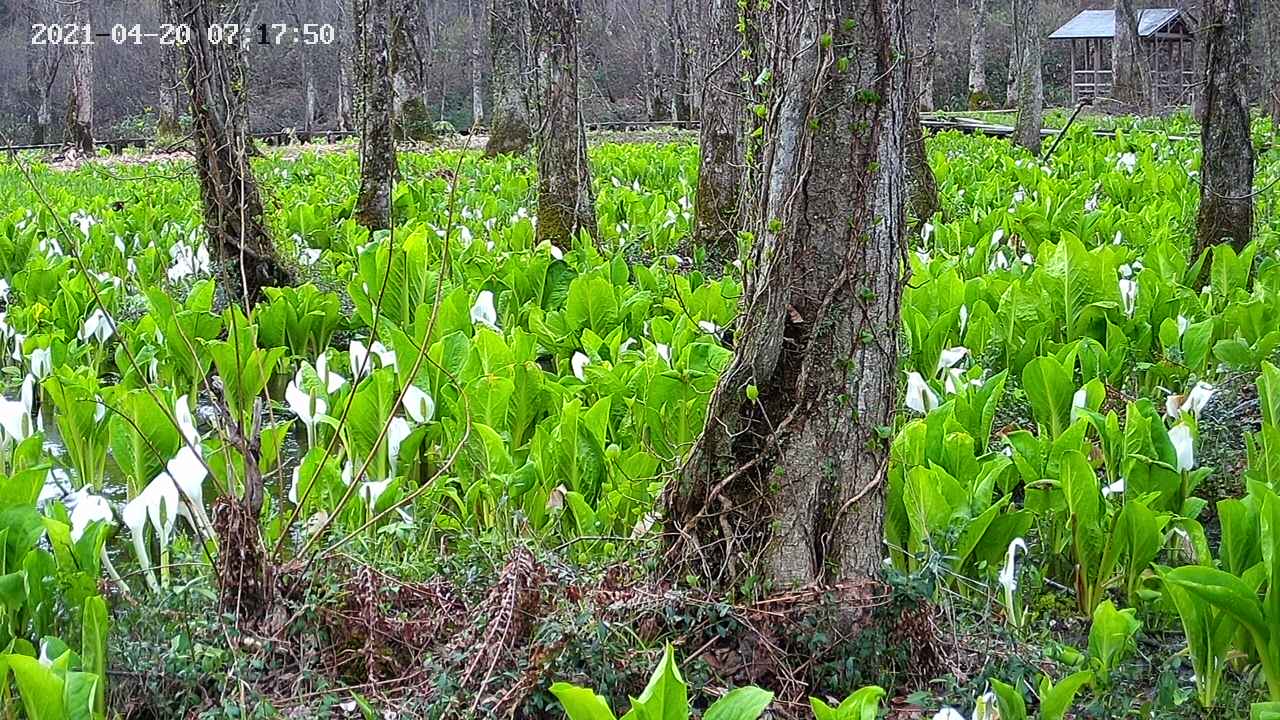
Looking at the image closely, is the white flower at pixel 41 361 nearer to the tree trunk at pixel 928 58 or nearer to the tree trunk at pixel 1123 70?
the tree trunk at pixel 928 58

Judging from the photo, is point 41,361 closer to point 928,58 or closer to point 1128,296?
point 928,58

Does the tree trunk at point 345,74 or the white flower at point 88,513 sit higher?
the tree trunk at point 345,74

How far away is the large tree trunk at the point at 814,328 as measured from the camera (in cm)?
273

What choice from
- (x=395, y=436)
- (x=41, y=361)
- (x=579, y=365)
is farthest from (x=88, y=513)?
(x=41, y=361)

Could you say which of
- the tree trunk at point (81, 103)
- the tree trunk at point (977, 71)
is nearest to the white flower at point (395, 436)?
the tree trunk at point (81, 103)

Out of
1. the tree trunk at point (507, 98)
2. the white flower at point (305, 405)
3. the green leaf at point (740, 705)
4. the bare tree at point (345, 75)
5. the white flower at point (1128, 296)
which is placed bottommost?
the green leaf at point (740, 705)

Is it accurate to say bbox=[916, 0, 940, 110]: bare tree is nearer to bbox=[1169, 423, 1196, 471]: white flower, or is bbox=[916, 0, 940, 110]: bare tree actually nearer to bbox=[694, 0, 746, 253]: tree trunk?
bbox=[1169, 423, 1196, 471]: white flower

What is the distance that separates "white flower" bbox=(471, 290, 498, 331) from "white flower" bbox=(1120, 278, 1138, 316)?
8.40 feet

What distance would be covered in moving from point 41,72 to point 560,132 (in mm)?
29403

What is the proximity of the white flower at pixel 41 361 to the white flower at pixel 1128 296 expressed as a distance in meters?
A: 4.20

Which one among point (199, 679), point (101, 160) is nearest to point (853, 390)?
point (199, 679)

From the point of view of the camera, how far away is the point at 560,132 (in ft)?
26.2

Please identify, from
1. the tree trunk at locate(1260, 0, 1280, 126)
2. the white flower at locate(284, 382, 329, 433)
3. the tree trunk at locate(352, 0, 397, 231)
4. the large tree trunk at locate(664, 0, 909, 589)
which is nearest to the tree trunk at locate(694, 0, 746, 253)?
the tree trunk at locate(352, 0, 397, 231)

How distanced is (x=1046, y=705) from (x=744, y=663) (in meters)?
0.69
